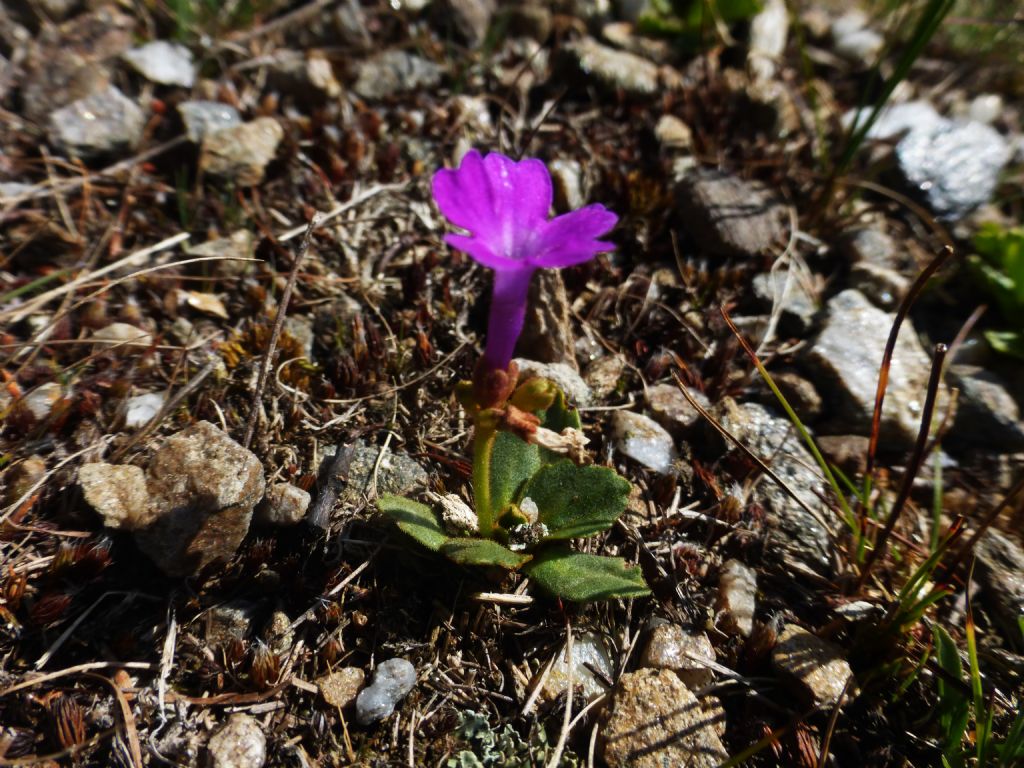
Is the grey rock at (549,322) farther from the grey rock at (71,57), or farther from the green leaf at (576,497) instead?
the grey rock at (71,57)

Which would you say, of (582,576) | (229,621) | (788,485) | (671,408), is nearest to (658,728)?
(582,576)

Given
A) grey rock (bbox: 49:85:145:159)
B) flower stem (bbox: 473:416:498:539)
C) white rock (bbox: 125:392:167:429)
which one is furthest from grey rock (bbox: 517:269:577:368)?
grey rock (bbox: 49:85:145:159)

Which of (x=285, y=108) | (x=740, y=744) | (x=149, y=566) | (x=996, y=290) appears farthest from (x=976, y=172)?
(x=149, y=566)

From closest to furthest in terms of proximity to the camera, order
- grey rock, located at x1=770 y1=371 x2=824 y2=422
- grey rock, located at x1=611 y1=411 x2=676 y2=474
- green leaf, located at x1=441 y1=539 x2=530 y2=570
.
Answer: green leaf, located at x1=441 y1=539 x2=530 y2=570
grey rock, located at x1=611 y1=411 x2=676 y2=474
grey rock, located at x1=770 y1=371 x2=824 y2=422

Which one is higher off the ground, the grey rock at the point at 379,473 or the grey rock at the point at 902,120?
the grey rock at the point at 902,120

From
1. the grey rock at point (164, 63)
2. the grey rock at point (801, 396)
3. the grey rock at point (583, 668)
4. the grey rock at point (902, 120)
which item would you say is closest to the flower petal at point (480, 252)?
the grey rock at point (583, 668)

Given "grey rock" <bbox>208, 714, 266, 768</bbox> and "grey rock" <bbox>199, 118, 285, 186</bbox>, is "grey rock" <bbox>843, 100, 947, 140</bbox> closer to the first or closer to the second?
"grey rock" <bbox>199, 118, 285, 186</bbox>
